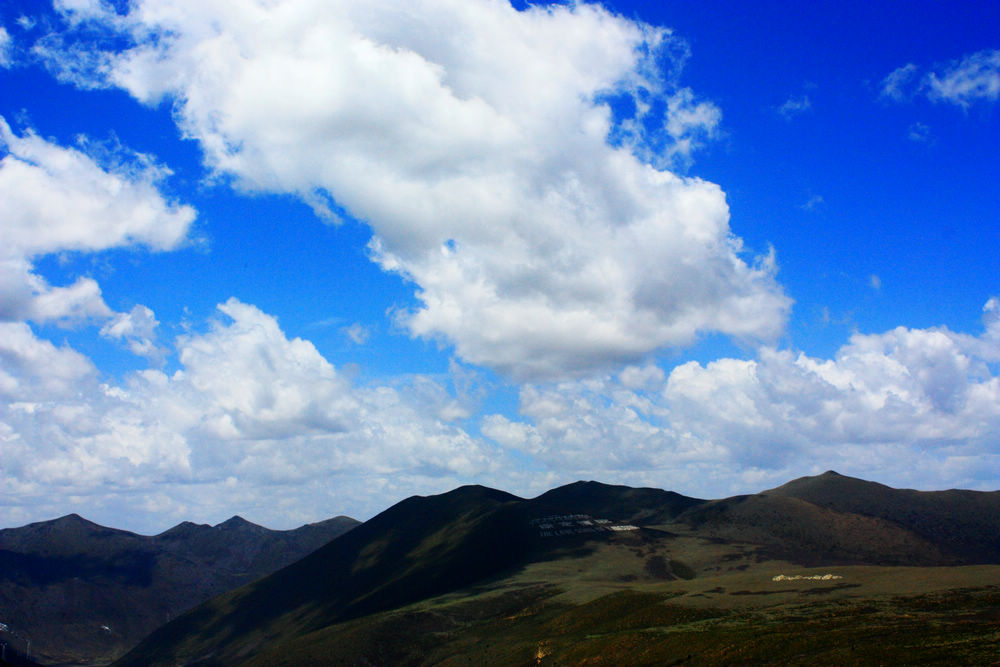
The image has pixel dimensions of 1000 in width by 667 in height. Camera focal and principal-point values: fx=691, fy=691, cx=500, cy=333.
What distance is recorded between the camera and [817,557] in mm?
168250

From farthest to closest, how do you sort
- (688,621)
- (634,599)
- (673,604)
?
(634,599)
(673,604)
(688,621)

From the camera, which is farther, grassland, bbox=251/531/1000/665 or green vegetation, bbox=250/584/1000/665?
grassland, bbox=251/531/1000/665

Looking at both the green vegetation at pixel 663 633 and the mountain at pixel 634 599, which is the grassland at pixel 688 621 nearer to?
the green vegetation at pixel 663 633

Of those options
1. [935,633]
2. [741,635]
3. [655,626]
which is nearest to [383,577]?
[655,626]

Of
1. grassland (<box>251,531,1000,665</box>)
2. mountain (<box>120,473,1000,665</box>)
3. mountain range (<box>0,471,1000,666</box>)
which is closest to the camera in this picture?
grassland (<box>251,531,1000,665</box>)

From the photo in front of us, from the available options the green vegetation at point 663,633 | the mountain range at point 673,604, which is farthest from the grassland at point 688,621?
the mountain range at point 673,604

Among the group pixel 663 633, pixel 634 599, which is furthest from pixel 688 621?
pixel 634 599

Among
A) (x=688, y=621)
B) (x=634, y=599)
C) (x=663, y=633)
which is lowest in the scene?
(x=663, y=633)

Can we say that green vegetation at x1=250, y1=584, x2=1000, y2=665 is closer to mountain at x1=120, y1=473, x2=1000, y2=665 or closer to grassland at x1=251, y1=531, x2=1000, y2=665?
grassland at x1=251, y1=531, x2=1000, y2=665

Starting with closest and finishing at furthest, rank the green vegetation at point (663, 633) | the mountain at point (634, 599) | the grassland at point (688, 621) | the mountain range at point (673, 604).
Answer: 1. the green vegetation at point (663, 633)
2. the grassland at point (688, 621)
3. the mountain range at point (673, 604)
4. the mountain at point (634, 599)

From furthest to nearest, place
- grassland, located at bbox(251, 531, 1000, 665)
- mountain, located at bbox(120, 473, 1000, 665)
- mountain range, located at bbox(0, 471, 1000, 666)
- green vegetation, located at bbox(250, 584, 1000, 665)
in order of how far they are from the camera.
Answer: mountain, located at bbox(120, 473, 1000, 665) < mountain range, located at bbox(0, 471, 1000, 666) < grassland, located at bbox(251, 531, 1000, 665) < green vegetation, located at bbox(250, 584, 1000, 665)

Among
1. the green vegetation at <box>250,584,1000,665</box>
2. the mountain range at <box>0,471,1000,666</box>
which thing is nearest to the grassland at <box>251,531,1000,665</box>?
the green vegetation at <box>250,584,1000,665</box>

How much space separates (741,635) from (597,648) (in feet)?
59.3

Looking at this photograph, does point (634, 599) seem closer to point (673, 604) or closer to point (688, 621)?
point (673, 604)
